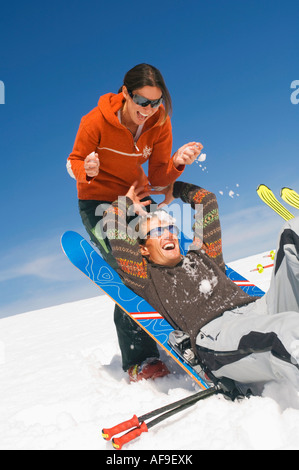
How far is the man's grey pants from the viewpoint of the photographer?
6.19 ft

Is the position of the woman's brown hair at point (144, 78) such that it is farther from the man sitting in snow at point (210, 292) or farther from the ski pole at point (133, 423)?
the ski pole at point (133, 423)

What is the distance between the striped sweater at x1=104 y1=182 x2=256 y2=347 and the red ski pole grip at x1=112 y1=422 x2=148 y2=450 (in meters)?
0.66

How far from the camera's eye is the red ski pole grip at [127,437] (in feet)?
6.37

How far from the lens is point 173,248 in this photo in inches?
119

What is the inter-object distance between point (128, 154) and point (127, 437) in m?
2.16

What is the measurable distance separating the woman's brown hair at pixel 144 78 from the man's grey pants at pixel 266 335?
1492mm

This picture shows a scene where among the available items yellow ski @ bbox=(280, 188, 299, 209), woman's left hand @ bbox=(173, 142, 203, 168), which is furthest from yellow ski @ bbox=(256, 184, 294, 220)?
woman's left hand @ bbox=(173, 142, 203, 168)

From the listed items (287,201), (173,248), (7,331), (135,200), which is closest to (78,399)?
(173,248)

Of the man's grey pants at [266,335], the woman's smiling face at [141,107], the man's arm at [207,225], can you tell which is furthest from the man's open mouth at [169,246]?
the woman's smiling face at [141,107]

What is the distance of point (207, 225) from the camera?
323 centimetres

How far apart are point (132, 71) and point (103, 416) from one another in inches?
101

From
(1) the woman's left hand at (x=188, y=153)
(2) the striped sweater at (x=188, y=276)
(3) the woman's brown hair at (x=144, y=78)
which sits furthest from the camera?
(1) the woman's left hand at (x=188, y=153)

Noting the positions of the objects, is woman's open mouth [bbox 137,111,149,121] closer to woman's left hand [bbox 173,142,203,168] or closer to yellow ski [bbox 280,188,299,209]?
woman's left hand [bbox 173,142,203,168]

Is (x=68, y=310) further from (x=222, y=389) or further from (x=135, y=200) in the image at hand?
(x=222, y=389)
